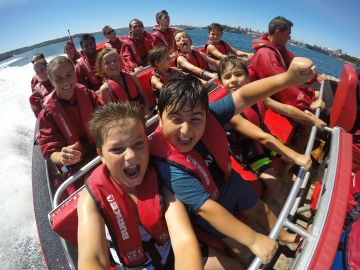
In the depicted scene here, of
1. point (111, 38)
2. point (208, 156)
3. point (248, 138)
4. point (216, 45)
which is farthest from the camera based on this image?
point (111, 38)

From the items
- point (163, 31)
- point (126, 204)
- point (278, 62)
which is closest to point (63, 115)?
point (126, 204)

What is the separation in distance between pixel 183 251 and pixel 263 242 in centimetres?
37

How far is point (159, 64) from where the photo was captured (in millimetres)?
3590

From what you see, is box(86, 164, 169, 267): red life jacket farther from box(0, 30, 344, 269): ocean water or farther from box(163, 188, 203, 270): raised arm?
box(0, 30, 344, 269): ocean water

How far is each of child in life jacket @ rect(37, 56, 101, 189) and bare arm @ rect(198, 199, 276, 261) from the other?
4.55 feet

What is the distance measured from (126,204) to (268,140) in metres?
1.10

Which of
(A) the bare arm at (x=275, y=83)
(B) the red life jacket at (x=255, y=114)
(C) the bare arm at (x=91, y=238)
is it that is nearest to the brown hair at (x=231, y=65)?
(B) the red life jacket at (x=255, y=114)

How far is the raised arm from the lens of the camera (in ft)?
3.95

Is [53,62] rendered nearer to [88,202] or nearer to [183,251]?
[88,202]

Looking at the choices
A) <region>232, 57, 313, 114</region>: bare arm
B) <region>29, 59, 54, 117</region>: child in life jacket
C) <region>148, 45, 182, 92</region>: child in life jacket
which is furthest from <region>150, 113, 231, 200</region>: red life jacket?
<region>29, 59, 54, 117</region>: child in life jacket

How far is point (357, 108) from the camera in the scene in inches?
94.2

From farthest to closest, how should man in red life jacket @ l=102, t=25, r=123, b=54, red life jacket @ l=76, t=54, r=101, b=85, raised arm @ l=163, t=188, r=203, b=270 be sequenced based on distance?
1. man in red life jacket @ l=102, t=25, r=123, b=54
2. red life jacket @ l=76, t=54, r=101, b=85
3. raised arm @ l=163, t=188, r=203, b=270

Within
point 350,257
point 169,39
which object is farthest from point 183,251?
point 169,39

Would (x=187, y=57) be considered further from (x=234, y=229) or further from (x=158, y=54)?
(x=234, y=229)
